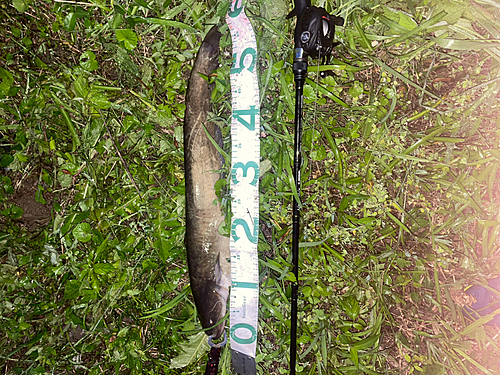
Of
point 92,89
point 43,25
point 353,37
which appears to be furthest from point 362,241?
Answer: point 43,25

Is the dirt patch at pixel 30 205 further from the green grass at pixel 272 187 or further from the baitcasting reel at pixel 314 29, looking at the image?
the baitcasting reel at pixel 314 29

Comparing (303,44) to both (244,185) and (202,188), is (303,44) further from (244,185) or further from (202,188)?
(202,188)

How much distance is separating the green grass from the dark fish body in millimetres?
125

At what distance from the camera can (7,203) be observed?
2.31m

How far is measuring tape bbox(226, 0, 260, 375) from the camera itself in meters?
1.90

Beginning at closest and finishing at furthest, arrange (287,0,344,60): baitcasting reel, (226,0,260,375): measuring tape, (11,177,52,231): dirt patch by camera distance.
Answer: (287,0,344,60): baitcasting reel < (226,0,260,375): measuring tape < (11,177,52,231): dirt patch

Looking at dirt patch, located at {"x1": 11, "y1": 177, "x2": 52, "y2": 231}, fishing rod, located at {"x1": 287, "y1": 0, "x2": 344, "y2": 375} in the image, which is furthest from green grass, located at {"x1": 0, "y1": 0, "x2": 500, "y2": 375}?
fishing rod, located at {"x1": 287, "y1": 0, "x2": 344, "y2": 375}

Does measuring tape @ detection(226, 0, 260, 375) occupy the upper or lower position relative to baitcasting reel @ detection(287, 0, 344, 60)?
lower

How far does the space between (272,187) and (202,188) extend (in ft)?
1.72

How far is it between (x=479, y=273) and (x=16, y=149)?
3.83 metres

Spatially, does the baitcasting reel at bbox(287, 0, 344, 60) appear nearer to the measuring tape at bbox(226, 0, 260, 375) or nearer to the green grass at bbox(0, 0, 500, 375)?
the green grass at bbox(0, 0, 500, 375)

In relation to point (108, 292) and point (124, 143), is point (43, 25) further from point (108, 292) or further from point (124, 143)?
point (108, 292)

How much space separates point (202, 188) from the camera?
76.7 inches

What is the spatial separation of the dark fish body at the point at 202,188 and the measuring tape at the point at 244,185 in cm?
14
